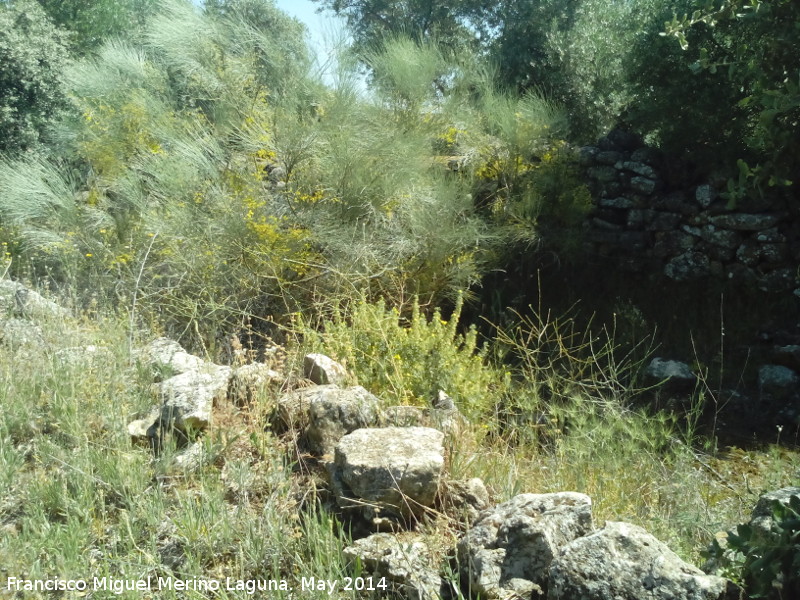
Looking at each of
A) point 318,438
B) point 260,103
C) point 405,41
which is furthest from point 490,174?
point 318,438

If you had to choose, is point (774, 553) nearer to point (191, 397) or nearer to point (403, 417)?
point (403, 417)

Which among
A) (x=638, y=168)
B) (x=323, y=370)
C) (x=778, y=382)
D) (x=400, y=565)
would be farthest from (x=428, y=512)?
(x=638, y=168)

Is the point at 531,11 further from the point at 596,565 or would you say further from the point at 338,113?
the point at 596,565

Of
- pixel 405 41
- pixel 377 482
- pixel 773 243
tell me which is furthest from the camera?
pixel 405 41

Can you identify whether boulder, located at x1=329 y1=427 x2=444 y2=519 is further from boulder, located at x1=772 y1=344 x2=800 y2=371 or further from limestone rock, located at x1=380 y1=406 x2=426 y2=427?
boulder, located at x1=772 y1=344 x2=800 y2=371

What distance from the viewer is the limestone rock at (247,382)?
394cm

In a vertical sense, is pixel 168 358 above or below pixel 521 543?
below

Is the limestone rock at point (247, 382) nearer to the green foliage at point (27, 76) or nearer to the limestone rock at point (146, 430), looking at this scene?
the limestone rock at point (146, 430)

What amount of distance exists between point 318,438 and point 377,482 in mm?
655

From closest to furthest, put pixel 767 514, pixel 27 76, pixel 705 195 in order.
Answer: pixel 767 514
pixel 705 195
pixel 27 76

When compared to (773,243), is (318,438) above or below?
below

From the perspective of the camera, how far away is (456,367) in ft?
14.5

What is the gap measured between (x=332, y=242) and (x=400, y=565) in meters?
3.91

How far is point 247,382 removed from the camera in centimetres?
405
